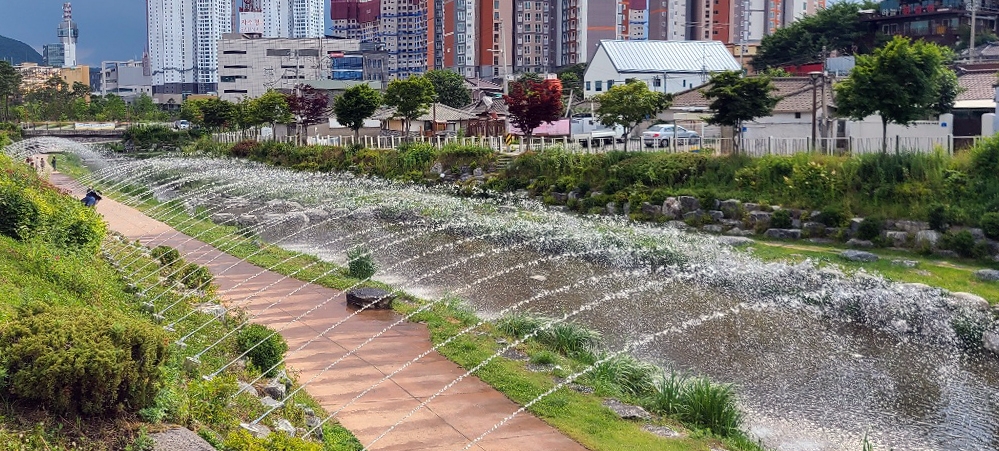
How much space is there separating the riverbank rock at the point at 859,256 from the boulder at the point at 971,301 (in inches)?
156

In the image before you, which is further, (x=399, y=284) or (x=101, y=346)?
(x=399, y=284)

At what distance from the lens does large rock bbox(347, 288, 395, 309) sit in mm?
18031

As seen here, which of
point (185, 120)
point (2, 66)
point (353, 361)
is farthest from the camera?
point (185, 120)

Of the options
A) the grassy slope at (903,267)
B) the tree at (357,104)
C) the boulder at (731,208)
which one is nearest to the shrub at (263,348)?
the grassy slope at (903,267)

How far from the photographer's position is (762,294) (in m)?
20.2

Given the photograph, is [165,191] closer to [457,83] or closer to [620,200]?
[620,200]

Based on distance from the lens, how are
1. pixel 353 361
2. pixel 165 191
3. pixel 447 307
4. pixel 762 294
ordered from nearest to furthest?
pixel 353 361 < pixel 447 307 < pixel 762 294 < pixel 165 191

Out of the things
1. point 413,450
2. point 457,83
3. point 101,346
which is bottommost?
point 413,450

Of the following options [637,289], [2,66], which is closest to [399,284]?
[637,289]

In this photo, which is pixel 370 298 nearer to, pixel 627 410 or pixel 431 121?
pixel 627 410

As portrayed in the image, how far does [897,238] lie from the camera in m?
23.9

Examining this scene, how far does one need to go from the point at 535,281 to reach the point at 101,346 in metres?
14.0

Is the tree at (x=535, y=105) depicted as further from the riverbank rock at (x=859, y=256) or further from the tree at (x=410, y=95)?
the riverbank rock at (x=859, y=256)

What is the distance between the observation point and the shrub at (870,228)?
2431cm
